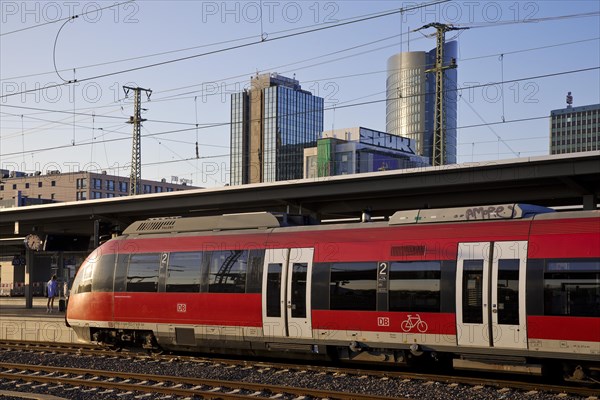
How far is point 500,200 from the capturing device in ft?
79.3

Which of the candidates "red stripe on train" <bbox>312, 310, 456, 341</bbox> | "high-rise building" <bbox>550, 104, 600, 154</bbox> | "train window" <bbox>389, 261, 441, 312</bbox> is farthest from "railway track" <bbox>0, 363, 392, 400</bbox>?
"high-rise building" <bbox>550, 104, 600, 154</bbox>

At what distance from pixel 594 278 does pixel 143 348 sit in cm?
1218

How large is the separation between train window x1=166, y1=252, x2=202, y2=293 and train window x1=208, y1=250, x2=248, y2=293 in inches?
16.9

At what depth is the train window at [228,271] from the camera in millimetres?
17688

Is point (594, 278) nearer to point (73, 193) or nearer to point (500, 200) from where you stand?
point (500, 200)

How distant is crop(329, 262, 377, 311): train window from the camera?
1570cm

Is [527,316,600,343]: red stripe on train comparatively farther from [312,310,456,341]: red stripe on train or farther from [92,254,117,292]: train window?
[92,254,117,292]: train window

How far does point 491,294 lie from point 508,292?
0.32 metres

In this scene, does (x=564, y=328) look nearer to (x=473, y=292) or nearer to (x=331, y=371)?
(x=473, y=292)

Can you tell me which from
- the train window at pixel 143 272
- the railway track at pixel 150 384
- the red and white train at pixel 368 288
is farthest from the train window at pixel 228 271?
the railway track at pixel 150 384

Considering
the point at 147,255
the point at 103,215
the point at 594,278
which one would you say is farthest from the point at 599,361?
the point at 103,215

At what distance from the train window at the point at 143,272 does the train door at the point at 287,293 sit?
3584mm

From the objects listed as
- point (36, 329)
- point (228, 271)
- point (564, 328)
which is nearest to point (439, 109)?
point (228, 271)

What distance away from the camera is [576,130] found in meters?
164
